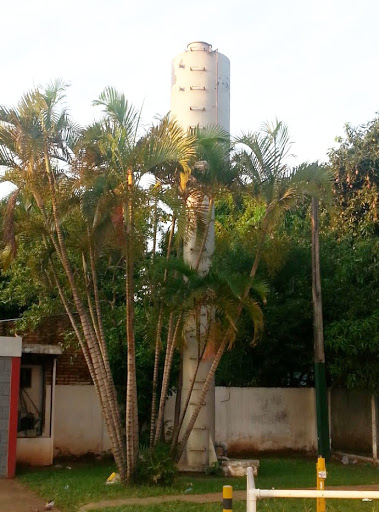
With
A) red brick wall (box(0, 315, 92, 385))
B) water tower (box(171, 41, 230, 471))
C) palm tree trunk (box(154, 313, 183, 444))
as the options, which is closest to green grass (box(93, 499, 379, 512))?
palm tree trunk (box(154, 313, 183, 444))

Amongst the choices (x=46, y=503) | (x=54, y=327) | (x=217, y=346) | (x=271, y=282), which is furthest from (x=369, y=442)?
(x=46, y=503)

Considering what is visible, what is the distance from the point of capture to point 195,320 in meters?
13.8

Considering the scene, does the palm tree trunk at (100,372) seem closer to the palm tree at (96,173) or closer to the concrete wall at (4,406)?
the palm tree at (96,173)

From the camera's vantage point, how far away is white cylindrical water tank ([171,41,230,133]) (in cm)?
1606

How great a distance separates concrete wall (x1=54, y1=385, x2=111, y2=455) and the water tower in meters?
3.08

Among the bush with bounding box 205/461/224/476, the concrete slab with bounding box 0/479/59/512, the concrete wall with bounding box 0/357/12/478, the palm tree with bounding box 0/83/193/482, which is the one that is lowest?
the concrete slab with bounding box 0/479/59/512

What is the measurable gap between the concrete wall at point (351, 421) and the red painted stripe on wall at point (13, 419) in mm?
8849

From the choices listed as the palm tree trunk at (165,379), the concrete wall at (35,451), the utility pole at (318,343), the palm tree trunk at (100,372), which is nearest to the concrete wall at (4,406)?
the concrete wall at (35,451)

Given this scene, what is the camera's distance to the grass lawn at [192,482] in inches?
427

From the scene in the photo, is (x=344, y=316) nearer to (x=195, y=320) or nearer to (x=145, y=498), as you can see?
(x=195, y=320)

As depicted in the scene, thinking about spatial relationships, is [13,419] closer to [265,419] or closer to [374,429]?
[265,419]

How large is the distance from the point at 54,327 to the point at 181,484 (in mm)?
6544

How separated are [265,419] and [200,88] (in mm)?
8928

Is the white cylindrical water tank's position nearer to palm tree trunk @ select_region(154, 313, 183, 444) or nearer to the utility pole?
the utility pole
